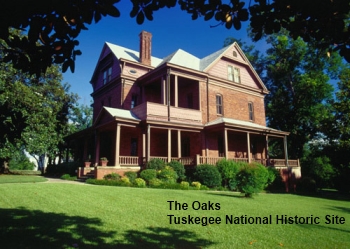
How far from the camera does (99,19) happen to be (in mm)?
3504

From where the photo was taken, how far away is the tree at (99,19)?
3.25 metres

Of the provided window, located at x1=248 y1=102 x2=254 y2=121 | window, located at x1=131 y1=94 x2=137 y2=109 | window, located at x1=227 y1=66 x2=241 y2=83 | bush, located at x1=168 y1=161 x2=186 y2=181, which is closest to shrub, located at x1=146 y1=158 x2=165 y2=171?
bush, located at x1=168 y1=161 x2=186 y2=181

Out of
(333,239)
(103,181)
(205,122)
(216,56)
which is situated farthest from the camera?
(216,56)

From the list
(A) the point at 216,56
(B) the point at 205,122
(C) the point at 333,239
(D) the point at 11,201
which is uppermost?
(A) the point at 216,56

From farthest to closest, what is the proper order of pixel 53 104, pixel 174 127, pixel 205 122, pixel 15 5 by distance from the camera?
pixel 53 104, pixel 205 122, pixel 174 127, pixel 15 5

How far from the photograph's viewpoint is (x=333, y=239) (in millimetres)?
5965

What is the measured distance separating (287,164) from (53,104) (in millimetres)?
24643

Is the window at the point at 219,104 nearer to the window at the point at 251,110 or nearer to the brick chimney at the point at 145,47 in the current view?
the window at the point at 251,110

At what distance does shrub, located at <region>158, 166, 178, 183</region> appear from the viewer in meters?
16.1

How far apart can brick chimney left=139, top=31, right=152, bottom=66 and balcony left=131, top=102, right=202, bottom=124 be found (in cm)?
674

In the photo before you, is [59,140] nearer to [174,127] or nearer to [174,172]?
[174,127]

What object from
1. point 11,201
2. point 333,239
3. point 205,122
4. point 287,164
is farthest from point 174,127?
point 333,239

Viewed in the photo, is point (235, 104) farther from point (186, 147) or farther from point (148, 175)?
point (148, 175)

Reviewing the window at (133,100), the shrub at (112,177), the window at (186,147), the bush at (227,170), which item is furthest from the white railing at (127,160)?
the window at (133,100)
